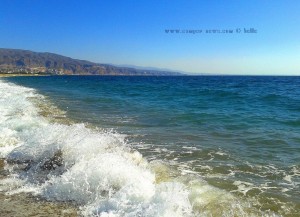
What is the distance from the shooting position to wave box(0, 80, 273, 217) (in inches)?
263

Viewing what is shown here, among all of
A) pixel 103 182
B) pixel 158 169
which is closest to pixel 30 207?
pixel 103 182

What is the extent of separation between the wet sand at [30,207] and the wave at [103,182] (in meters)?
0.25

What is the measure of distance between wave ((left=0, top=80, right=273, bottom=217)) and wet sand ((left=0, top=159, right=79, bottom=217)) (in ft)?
0.81

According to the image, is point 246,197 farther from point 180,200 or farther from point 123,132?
point 123,132

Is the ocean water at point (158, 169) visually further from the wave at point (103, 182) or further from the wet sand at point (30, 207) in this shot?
the wet sand at point (30, 207)

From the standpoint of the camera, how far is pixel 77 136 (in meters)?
11.0

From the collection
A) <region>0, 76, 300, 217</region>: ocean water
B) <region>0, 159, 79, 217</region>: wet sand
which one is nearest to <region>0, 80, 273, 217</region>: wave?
<region>0, 76, 300, 217</region>: ocean water

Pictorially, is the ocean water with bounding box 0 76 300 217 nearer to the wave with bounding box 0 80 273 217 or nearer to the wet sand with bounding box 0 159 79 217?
the wave with bounding box 0 80 273 217

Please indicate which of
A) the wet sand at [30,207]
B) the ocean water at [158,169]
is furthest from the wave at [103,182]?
the wet sand at [30,207]

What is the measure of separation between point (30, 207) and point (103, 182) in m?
1.65

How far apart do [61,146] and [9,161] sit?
4.72ft

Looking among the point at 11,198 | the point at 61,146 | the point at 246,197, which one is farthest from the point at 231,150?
the point at 11,198

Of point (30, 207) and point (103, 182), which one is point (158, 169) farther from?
point (30, 207)

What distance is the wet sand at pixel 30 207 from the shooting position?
643 centimetres
